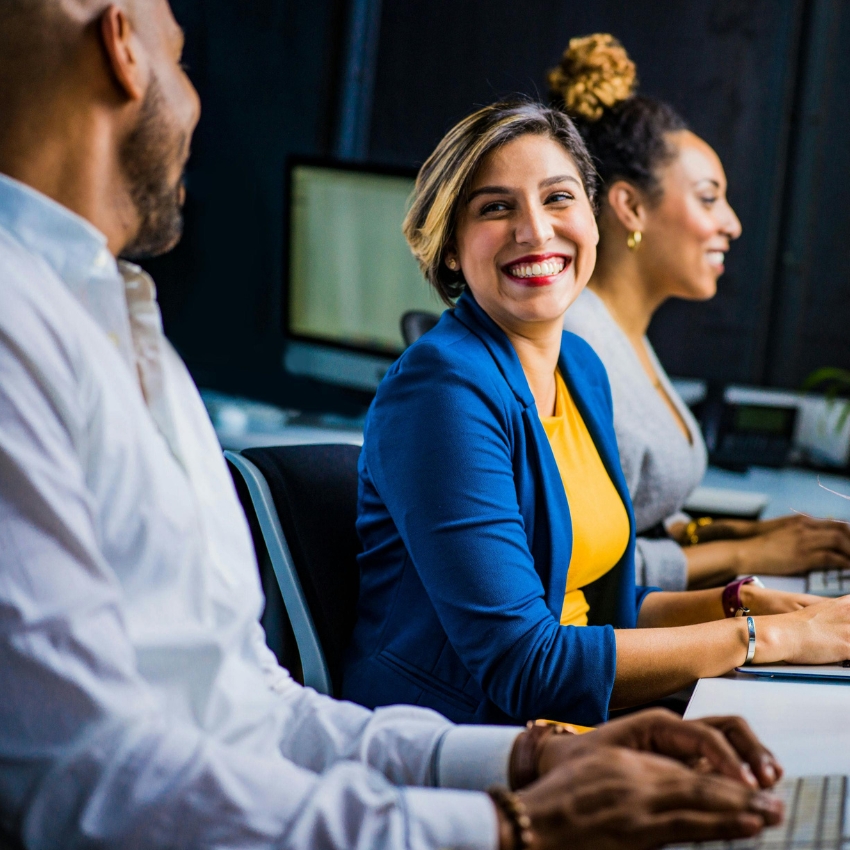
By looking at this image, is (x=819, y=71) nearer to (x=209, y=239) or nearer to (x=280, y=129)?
(x=280, y=129)

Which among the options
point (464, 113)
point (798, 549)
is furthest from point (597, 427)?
point (464, 113)

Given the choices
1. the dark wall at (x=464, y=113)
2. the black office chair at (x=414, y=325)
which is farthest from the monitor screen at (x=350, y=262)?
the dark wall at (x=464, y=113)

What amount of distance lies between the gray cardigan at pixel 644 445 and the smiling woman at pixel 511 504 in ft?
0.62

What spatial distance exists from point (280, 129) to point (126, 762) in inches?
110

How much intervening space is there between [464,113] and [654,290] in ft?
4.37

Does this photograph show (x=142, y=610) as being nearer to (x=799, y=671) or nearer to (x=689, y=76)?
(x=799, y=671)

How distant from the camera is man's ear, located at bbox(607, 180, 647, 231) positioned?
2000 millimetres

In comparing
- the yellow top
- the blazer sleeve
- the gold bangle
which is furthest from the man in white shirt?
the gold bangle

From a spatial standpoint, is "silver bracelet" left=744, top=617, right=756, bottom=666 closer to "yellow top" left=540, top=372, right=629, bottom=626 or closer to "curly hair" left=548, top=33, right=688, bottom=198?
"yellow top" left=540, top=372, right=629, bottom=626

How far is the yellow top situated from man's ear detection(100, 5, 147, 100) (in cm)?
79

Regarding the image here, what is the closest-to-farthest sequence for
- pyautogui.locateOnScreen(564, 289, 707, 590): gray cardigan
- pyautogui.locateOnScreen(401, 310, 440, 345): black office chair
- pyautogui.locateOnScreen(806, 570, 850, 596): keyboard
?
1. pyautogui.locateOnScreen(806, 570, 850, 596): keyboard
2. pyautogui.locateOnScreen(564, 289, 707, 590): gray cardigan
3. pyautogui.locateOnScreen(401, 310, 440, 345): black office chair

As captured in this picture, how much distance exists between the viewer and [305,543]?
53.3 inches

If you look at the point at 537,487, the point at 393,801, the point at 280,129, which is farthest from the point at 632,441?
the point at 280,129

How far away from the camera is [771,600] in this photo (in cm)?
147
